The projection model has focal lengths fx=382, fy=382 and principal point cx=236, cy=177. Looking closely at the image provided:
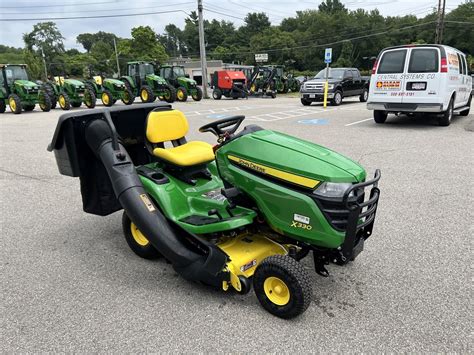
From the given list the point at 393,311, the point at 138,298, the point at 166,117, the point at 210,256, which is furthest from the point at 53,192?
the point at 393,311

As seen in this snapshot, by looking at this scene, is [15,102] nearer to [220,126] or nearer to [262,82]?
[262,82]

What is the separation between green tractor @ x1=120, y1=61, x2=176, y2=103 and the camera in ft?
65.1

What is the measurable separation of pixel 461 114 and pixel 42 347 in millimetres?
13644

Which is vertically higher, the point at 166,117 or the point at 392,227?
the point at 166,117

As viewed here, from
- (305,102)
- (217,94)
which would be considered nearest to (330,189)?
(305,102)

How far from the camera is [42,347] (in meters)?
2.36

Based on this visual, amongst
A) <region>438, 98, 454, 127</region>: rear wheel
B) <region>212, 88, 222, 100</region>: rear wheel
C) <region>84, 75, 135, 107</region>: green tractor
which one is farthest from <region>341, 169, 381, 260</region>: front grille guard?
<region>212, 88, 222, 100</region>: rear wheel

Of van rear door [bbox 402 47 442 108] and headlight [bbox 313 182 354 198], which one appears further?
van rear door [bbox 402 47 442 108]

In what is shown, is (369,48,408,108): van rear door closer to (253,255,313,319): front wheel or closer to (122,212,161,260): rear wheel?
(122,212,161,260): rear wheel

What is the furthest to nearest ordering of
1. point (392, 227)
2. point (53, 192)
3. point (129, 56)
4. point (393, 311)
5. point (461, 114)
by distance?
1. point (129, 56)
2. point (461, 114)
3. point (53, 192)
4. point (392, 227)
5. point (393, 311)

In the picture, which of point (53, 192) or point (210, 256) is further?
point (53, 192)

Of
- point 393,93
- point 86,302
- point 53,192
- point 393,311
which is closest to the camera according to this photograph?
point 393,311

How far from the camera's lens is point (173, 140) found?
371cm

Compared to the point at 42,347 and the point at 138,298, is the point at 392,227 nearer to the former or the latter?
the point at 138,298
